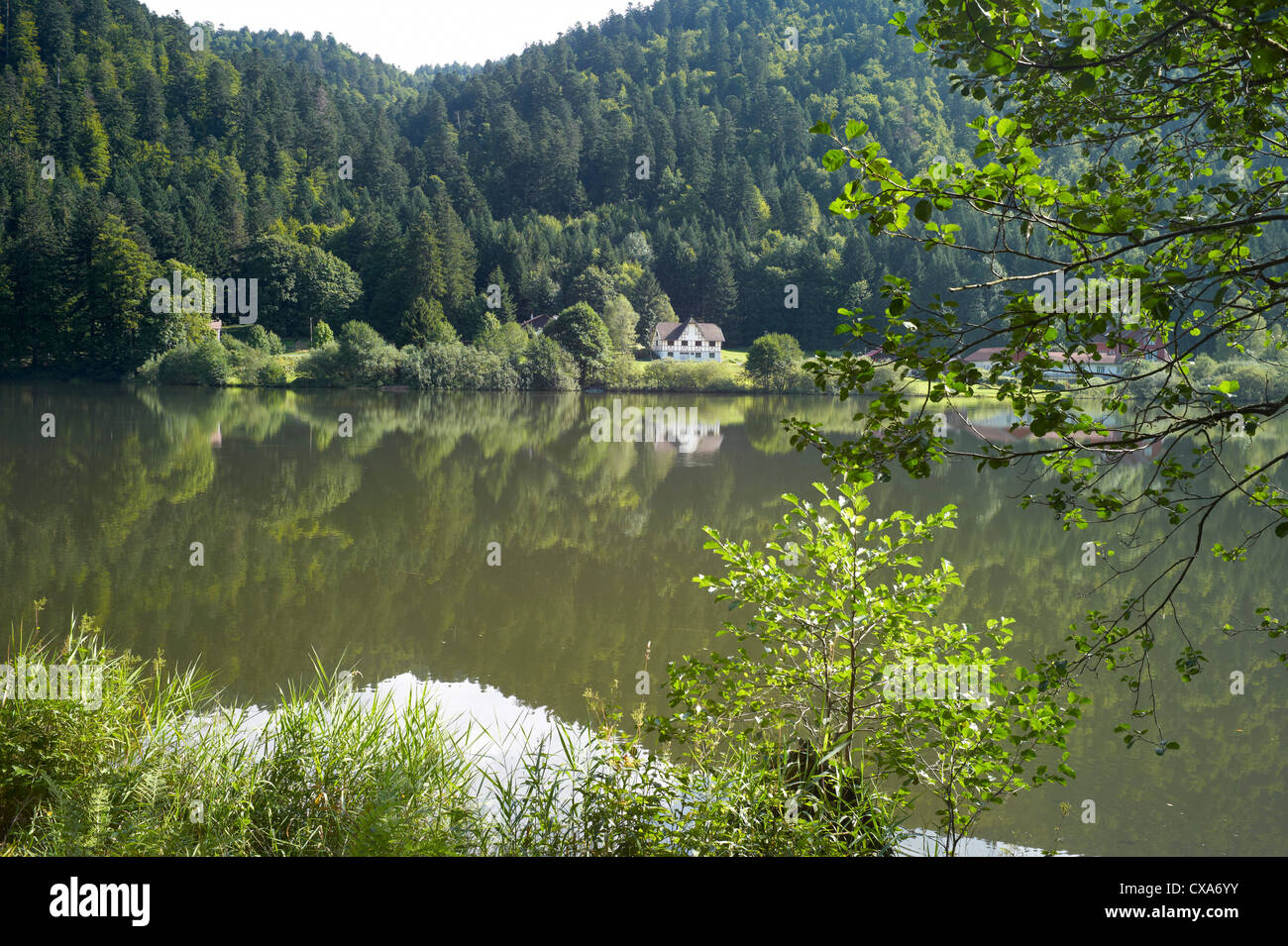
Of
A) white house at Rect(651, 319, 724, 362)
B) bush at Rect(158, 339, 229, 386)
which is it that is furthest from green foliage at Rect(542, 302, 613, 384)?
bush at Rect(158, 339, 229, 386)

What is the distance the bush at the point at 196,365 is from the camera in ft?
175

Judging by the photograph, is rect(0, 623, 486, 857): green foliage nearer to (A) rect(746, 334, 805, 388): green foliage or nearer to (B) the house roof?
(A) rect(746, 334, 805, 388): green foliage

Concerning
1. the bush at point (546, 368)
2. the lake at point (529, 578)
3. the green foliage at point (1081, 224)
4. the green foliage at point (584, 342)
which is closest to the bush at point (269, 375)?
the bush at point (546, 368)

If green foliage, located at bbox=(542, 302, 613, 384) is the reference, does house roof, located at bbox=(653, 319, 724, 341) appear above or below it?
above

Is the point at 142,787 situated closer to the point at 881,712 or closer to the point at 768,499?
the point at 881,712

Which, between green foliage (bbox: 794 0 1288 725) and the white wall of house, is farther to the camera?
the white wall of house

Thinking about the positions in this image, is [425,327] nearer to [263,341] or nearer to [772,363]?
[263,341]

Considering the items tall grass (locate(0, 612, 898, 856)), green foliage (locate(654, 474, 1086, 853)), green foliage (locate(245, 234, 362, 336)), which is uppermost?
green foliage (locate(245, 234, 362, 336))

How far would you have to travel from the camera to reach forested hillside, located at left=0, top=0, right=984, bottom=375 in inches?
2421

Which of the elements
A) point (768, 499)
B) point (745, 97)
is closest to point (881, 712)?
point (768, 499)

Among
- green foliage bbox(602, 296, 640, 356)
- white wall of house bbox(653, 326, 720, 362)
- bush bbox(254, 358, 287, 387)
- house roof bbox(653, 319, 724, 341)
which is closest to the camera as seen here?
bush bbox(254, 358, 287, 387)

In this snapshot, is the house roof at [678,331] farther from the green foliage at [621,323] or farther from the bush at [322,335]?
the bush at [322,335]

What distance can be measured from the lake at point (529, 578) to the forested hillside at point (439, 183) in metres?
30.7

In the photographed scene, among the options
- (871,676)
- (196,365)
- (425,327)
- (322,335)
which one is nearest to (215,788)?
(871,676)
